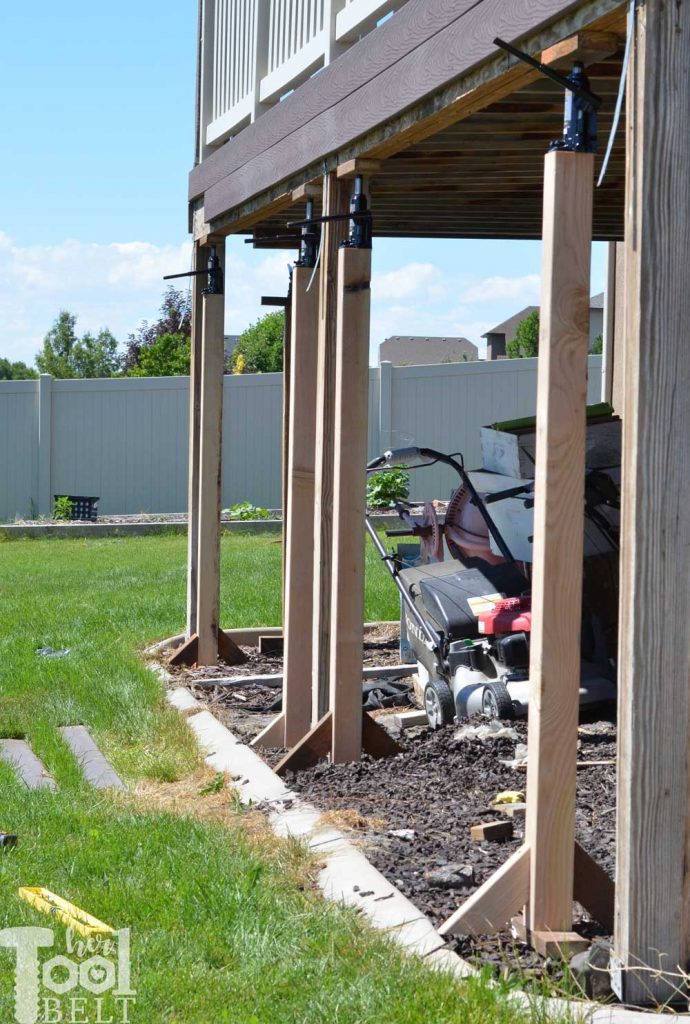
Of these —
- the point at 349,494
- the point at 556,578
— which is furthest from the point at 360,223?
the point at 556,578

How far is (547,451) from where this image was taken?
11.9 ft

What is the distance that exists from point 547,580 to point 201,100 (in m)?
6.02

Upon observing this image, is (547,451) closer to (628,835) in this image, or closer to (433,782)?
(628,835)

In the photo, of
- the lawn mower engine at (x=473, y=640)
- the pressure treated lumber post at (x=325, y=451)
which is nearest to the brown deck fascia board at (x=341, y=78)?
the pressure treated lumber post at (x=325, y=451)

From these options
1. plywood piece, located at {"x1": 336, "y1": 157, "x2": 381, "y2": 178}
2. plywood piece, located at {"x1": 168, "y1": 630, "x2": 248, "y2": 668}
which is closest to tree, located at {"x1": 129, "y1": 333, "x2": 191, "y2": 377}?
plywood piece, located at {"x1": 168, "y1": 630, "x2": 248, "y2": 668}

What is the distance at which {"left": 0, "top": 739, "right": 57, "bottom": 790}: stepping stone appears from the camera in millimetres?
5750

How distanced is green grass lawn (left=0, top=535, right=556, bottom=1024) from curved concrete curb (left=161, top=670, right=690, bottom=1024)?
9 cm

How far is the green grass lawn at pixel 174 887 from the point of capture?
3.27 metres

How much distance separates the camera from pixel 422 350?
59188 millimetres

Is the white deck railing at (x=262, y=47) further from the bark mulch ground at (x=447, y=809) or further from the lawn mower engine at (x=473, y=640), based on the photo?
the bark mulch ground at (x=447, y=809)

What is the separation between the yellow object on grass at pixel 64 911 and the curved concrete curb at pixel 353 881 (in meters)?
0.79

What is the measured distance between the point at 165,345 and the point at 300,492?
25.6 m

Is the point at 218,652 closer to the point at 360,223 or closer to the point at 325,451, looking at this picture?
the point at 325,451

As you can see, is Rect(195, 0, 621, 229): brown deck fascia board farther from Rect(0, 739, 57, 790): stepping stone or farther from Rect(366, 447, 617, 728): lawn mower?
Rect(0, 739, 57, 790): stepping stone
